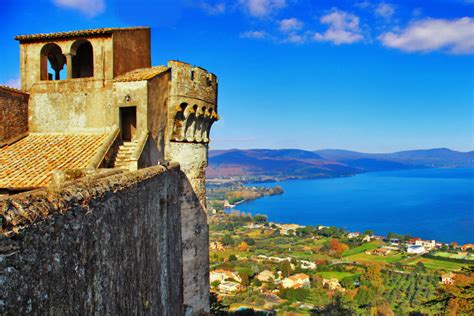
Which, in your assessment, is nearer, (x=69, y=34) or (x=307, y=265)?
(x=69, y=34)

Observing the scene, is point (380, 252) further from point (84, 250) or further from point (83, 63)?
point (84, 250)

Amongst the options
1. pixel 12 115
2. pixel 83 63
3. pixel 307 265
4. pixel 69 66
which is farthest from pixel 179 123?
pixel 307 265

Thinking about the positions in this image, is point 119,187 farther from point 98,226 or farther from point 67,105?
point 67,105

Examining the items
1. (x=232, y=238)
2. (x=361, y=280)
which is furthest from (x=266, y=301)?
(x=232, y=238)

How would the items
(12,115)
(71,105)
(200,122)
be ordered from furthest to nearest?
(200,122) < (71,105) < (12,115)

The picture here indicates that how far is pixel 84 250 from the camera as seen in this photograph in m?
4.61

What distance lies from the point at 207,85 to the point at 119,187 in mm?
9872

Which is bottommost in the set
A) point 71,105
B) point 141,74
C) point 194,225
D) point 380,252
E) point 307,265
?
point 307,265

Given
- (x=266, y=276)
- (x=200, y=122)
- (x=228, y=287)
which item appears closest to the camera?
(x=200, y=122)

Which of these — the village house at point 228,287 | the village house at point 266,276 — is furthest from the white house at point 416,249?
the village house at point 228,287

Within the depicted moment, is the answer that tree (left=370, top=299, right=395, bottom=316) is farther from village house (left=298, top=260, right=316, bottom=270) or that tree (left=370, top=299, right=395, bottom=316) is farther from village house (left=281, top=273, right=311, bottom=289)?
village house (left=298, top=260, right=316, bottom=270)

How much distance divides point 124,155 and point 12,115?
4806 millimetres

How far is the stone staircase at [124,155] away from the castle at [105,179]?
44mm

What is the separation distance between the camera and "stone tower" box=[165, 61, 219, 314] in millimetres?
14641
